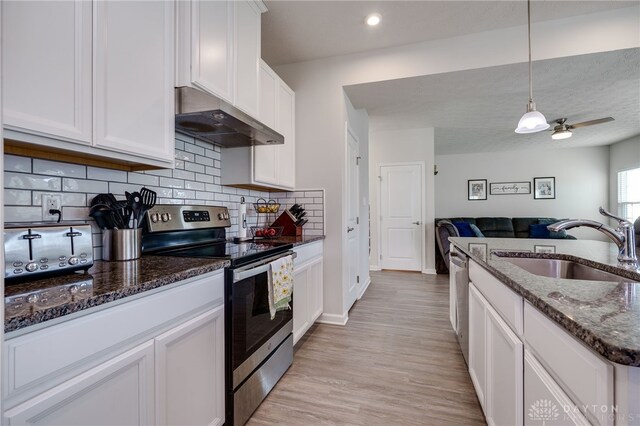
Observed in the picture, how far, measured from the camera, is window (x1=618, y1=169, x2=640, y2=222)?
17.9 ft

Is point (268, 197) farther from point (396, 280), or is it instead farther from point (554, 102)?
point (554, 102)

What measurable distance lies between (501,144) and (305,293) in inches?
225

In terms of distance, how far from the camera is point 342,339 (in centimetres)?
248

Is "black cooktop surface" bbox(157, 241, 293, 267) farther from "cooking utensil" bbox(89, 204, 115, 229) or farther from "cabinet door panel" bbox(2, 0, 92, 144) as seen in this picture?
"cabinet door panel" bbox(2, 0, 92, 144)

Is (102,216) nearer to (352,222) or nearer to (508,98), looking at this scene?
(352,222)

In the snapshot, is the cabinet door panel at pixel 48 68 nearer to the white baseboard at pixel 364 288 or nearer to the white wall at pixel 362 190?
the white wall at pixel 362 190

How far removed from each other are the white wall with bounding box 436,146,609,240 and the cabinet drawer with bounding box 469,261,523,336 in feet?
19.6

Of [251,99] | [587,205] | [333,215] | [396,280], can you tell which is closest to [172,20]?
[251,99]

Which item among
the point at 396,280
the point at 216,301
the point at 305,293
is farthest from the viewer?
the point at 396,280

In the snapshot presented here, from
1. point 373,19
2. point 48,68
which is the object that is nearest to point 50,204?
point 48,68

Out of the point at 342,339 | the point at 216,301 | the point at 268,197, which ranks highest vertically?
the point at 268,197

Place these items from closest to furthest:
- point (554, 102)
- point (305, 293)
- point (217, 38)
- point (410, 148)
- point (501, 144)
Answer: point (217, 38), point (305, 293), point (554, 102), point (410, 148), point (501, 144)

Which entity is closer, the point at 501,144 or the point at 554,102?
the point at 554,102

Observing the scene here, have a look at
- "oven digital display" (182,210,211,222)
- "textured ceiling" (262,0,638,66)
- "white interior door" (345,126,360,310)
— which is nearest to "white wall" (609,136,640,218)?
"textured ceiling" (262,0,638,66)
